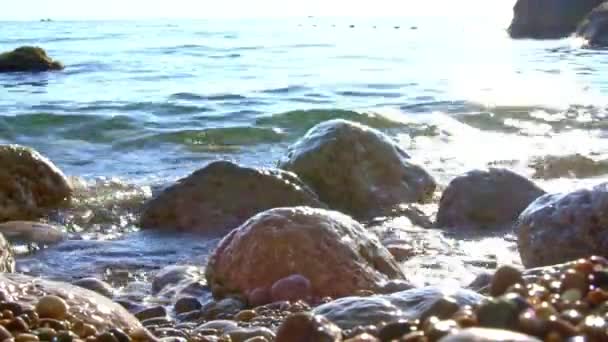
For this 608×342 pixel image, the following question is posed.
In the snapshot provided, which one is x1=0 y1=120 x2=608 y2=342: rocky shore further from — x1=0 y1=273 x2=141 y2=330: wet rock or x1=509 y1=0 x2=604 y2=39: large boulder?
x1=509 y1=0 x2=604 y2=39: large boulder

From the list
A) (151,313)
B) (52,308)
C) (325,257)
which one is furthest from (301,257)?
(52,308)

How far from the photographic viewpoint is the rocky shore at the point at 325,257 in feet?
8.57

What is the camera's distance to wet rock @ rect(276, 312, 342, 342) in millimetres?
2705

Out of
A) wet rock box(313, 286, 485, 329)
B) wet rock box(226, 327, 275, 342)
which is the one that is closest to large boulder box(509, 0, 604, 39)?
wet rock box(313, 286, 485, 329)

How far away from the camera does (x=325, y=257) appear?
175 inches

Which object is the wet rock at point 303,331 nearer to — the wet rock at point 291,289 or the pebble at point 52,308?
the pebble at point 52,308

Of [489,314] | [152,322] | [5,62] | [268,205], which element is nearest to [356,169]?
[268,205]

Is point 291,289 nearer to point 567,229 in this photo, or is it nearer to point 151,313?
point 151,313

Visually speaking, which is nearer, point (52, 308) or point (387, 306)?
point (52, 308)

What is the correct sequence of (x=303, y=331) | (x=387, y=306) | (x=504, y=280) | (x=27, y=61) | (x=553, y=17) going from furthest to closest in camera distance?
(x=553, y=17) < (x=27, y=61) < (x=387, y=306) < (x=504, y=280) < (x=303, y=331)

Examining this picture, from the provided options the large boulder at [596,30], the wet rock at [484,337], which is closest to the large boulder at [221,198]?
the wet rock at [484,337]

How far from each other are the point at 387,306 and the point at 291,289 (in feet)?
3.49

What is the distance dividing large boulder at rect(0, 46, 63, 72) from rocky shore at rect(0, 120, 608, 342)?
14.6 meters

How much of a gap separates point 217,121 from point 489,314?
34.4ft
